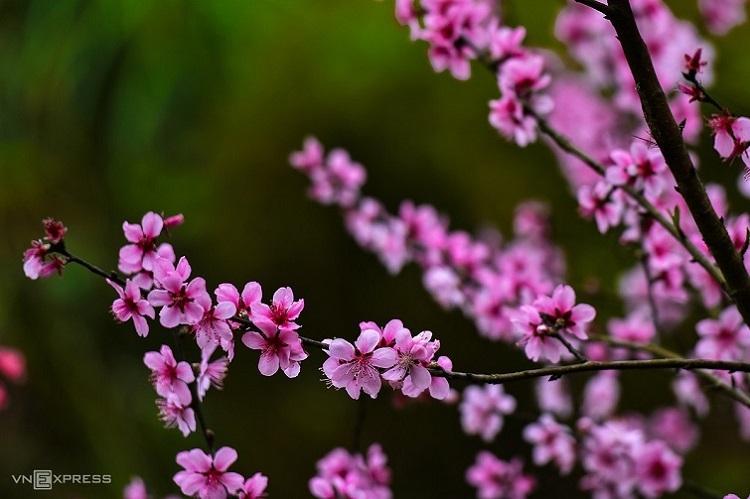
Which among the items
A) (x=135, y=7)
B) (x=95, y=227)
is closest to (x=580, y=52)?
(x=135, y=7)

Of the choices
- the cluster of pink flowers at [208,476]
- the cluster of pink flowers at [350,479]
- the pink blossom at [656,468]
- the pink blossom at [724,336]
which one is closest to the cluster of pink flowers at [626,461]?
the pink blossom at [656,468]

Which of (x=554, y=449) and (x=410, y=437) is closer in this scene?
(x=554, y=449)

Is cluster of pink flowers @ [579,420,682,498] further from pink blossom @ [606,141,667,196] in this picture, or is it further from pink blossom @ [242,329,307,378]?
pink blossom @ [242,329,307,378]

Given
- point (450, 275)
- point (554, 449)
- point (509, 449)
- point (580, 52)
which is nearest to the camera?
point (554, 449)

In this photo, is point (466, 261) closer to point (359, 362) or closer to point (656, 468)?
point (656, 468)

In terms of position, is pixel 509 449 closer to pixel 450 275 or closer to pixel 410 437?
pixel 410 437

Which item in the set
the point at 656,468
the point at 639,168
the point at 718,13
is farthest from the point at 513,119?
the point at 718,13

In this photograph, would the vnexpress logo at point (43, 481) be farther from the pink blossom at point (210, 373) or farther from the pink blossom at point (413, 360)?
the pink blossom at point (413, 360)
